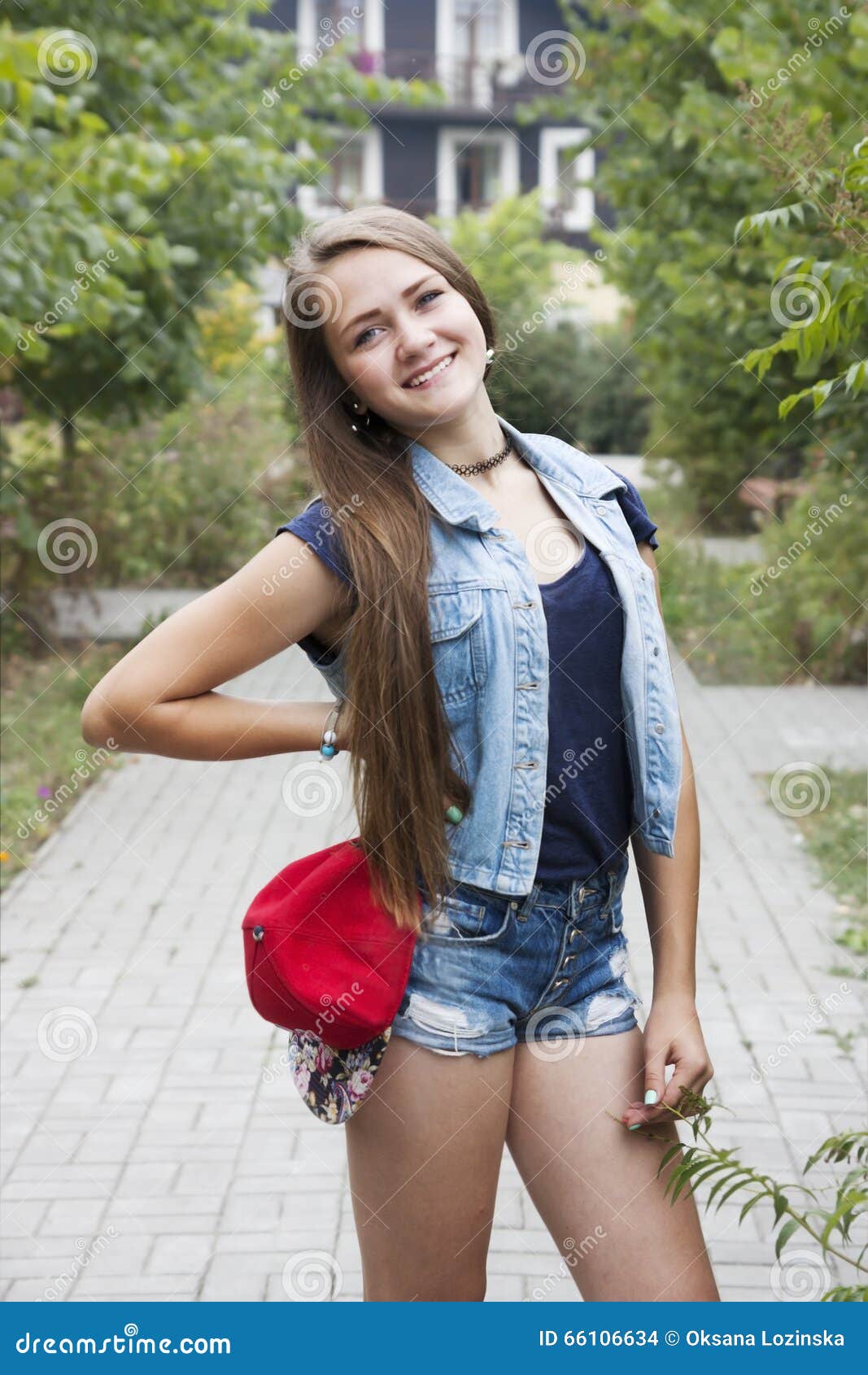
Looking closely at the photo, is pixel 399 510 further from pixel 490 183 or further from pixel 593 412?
pixel 490 183

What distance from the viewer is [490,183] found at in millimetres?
37969

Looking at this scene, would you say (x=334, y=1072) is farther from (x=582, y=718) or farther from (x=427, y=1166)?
(x=582, y=718)

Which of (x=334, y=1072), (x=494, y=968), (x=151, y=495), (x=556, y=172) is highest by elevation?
(x=556, y=172)

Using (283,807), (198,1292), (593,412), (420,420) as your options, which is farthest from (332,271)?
(593,412)

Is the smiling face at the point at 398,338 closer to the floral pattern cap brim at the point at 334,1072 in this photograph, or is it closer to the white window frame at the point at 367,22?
the floral pattern cap brim at the point at 334,1072

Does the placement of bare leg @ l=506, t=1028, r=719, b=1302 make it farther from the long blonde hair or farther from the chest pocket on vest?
the chest pocket on vest

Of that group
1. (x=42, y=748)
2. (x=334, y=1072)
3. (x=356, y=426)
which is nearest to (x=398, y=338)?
(x=356, y=426)

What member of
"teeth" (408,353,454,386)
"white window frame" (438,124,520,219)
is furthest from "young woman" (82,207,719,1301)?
"white window frame" (438,124,520,219)

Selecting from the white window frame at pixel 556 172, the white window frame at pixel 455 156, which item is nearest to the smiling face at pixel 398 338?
the white window frame at pixel 556 172

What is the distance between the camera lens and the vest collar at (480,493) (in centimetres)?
219

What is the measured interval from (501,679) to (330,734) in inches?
10.3

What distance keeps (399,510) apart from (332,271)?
37 cm

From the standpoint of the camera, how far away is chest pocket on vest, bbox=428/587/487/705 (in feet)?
7.00

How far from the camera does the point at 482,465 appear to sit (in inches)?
91.1
